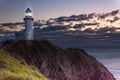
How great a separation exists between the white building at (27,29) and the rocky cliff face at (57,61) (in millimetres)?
1916

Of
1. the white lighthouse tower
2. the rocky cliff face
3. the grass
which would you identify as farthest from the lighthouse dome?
the grass

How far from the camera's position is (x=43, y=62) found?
8650 centimetres

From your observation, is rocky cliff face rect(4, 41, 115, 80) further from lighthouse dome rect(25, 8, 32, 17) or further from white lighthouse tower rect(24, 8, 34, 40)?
lighthouse dome rect(25, 8, 32, 17)

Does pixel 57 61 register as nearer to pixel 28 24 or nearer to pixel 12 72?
pixel 28 24

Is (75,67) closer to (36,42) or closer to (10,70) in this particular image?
(36,42)

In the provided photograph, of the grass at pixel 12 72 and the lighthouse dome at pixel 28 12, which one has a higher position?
the lighthouse dome at pixel 28 12

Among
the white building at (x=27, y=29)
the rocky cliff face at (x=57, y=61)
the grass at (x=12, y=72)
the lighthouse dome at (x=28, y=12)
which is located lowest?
the rocky cliff face at (x=57, y=61)

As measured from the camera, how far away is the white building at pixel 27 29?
9119 centimetres

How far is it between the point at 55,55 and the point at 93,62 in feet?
42.8

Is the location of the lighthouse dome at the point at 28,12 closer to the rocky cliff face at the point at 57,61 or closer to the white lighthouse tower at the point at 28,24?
the white lighthouse tower at the point at 28,24

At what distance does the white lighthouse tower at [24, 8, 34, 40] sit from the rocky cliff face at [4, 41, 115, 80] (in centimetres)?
185

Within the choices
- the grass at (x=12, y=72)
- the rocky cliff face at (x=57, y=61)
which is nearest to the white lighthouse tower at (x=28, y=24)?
the rocky cliff face at (x=57, y=61)

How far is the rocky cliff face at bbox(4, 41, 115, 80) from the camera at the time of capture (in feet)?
282

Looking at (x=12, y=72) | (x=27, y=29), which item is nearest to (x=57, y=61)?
(x=27, y=29)
